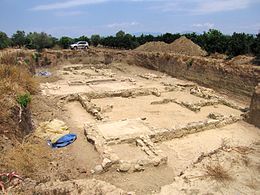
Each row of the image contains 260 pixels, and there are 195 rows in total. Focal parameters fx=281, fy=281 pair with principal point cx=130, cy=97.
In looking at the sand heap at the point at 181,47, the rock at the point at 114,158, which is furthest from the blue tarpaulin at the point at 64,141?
the sand heap at the point at 181,47

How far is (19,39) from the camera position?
1446 inches

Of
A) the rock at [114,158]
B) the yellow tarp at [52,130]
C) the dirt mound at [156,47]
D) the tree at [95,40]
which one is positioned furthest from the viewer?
the tree at [95,40]

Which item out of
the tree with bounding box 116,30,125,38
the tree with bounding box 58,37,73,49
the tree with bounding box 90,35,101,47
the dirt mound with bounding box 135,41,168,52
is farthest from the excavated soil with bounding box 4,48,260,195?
the tree with bounding box 90,35,101,47

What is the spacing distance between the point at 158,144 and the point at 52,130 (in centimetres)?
395

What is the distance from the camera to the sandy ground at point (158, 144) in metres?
7.36

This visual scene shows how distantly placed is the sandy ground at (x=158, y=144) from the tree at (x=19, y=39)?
18.4 m

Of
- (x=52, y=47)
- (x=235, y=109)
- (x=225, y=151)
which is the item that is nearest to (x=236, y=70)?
(x=235, y=109)

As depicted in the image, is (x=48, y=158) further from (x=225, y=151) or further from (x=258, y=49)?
(x=258, y=49)

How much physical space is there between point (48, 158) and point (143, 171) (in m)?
2.84

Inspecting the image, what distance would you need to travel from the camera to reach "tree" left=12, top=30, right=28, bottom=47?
36.2 metres

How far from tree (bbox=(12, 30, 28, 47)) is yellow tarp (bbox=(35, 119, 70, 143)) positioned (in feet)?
92.5

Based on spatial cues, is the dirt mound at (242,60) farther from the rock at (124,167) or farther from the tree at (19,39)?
the tree at (19,39)

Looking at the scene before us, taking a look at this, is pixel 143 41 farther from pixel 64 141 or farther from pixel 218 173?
pixel 218 173

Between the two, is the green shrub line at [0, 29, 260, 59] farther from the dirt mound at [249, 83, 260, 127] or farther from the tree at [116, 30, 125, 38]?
the dirt mound at [249, 83, 260, 127]
